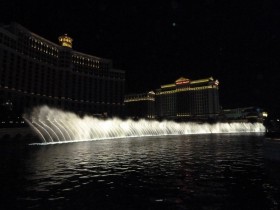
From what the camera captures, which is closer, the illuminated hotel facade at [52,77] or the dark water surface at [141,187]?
the dark water surface at [141,187]

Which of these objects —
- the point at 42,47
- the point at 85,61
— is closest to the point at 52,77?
the point at 42,47

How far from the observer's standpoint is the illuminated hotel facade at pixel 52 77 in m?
116

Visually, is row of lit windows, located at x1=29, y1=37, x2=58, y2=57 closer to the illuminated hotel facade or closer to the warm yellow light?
the illuminated hotel facade

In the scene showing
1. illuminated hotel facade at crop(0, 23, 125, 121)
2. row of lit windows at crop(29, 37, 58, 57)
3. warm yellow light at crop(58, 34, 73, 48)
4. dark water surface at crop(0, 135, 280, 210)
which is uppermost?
warm yellow light at crop(58, 34, 73, 48)

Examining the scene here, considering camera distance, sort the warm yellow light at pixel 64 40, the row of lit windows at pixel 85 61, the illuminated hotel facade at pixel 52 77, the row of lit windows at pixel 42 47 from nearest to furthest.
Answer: the illuminated hotel facade at pixel 52 77
the row of lit windows at pixel 42 47
the warm yellow light at pixel 64 40
the row of lit windows at pixel 85 61

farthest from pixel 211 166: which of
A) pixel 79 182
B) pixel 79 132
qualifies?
pixel 79 132

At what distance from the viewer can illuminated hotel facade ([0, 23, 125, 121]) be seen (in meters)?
116

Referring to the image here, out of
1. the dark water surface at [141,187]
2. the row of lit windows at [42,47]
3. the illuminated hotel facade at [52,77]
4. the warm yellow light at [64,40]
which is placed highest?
the warm yellow light at [64,40]

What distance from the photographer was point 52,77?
150m

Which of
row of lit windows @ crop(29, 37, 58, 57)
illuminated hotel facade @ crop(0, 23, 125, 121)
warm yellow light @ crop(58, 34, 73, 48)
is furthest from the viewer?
warm yellow light @ crop(58, 34, 73, 48)

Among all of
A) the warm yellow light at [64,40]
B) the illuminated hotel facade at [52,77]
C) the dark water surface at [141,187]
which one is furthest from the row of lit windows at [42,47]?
the dark water surface at [141,187]

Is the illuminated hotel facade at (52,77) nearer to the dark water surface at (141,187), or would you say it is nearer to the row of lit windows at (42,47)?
the row of lit windows at (42,47)

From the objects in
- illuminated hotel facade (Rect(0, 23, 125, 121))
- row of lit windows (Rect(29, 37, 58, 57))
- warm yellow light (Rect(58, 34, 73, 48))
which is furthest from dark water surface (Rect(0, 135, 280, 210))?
warm yellow light (Rect(58, 34, 73, 48))

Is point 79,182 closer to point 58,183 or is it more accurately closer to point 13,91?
point 58,183
